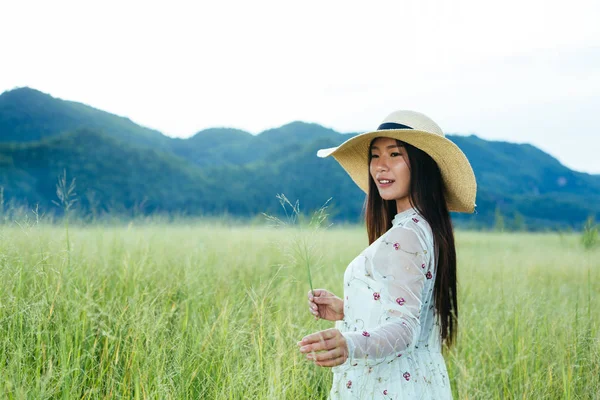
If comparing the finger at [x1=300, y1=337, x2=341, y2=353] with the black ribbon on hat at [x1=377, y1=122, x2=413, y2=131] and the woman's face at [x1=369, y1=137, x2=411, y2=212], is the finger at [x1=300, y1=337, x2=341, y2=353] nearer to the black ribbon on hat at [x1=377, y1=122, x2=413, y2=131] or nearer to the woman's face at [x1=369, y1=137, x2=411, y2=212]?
the woman's face at [x1=369, y1=137, x2=411, y2=212]

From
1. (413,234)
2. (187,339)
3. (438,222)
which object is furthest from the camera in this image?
(187,339)

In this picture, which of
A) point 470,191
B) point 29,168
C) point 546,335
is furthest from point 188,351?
point 29,168

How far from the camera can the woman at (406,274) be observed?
67.2 inches

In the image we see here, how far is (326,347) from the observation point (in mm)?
1479

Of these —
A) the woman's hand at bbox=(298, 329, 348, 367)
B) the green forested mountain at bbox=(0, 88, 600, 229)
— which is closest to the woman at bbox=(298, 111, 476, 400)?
the woman's hand at bbox=(298, 329, 348, 367)

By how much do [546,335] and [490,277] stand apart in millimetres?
2524

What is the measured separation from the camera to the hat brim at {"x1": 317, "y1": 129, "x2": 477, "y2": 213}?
6.43ft

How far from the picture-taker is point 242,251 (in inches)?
247

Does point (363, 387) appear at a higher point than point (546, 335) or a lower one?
higher

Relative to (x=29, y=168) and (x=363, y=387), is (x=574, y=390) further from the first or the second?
(x=29, y=168)

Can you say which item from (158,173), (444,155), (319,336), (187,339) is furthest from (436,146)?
(158,173)

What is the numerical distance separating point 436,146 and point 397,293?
64 centimetres

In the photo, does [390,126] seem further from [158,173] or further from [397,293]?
[158,173]

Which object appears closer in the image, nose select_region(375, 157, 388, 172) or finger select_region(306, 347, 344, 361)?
finger select_region(306, 347, 344, 361)
